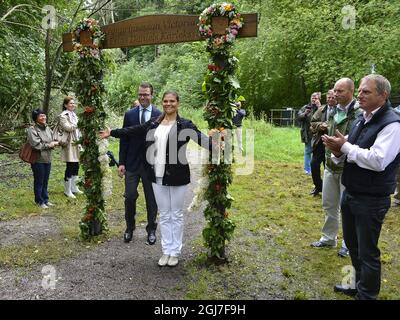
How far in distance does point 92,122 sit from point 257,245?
304 centimetres

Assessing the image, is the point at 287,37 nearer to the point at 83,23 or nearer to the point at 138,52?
the point at 83,23

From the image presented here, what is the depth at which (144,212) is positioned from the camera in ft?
23.3

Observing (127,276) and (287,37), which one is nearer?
(127,276)

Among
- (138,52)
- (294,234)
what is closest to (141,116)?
(294,234)

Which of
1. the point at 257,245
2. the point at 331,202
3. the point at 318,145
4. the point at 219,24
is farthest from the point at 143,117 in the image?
the point at 318,145

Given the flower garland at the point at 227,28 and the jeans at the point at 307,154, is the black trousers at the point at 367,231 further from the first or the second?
the jeans at the point at 307,154

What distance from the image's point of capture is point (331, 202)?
512 centimetres

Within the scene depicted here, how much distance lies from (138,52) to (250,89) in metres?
19.7

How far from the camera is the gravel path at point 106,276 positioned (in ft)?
13.4

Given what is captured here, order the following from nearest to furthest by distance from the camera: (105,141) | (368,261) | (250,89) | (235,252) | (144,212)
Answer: (368,261), (235,252), (105,141), (144,212), (250,89)

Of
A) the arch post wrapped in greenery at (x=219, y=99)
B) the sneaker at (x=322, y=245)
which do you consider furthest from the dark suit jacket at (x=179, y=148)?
the sneaker at (x=322, y=245)

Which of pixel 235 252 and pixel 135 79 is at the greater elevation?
pixel 135 79

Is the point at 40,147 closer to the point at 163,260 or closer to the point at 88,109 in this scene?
the point at 88,109

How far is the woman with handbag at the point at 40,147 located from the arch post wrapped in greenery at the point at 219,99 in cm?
383
